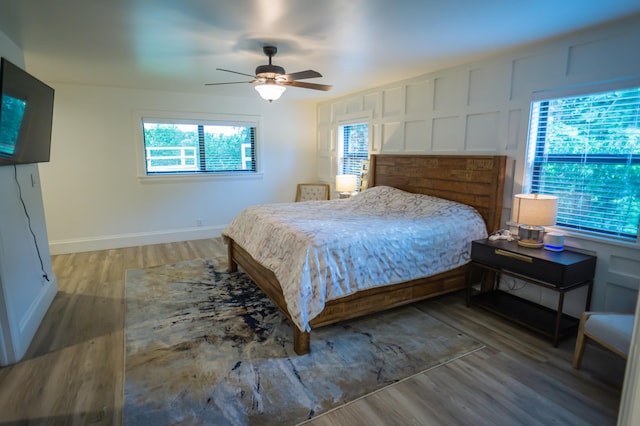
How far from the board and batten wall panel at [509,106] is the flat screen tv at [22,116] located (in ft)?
12.6

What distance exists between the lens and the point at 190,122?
552cm

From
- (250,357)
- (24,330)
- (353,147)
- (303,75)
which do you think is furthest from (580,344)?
(353,147)

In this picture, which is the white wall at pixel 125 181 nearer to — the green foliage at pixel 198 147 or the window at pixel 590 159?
the green foliage at pixel 198 147

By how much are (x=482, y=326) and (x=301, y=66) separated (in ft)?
10.6

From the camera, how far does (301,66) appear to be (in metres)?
3.85

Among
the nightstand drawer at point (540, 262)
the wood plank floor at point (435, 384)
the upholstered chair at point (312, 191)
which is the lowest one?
the wood plank floor at point (435, 384)

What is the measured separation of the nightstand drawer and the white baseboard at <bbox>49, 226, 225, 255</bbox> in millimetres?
4425

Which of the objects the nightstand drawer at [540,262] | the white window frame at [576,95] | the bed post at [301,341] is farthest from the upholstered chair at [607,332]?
the bed post at [301,341]

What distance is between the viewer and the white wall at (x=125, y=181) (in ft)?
15.6

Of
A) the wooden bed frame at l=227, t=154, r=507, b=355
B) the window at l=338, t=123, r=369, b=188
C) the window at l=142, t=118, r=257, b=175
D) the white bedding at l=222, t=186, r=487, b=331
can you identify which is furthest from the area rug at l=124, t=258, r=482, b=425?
the window at l=338, t=123, r=369, b=188

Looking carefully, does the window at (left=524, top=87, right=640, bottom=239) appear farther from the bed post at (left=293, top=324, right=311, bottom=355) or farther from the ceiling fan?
the bed post at (left=293, top=324, right=311, bottom=355)

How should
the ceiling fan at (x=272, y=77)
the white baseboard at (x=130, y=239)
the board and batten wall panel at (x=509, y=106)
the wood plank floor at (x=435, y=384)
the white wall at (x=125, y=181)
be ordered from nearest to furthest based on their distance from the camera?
the wood plank floor at (x=435, y=384), the board and batten wall panel at (x=509, y=106), the ceiling fan at (x=272, y=77), the white wall at (x=125, y=181), the white baseboard at (x=130, y=239)

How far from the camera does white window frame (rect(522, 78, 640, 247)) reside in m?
2.55

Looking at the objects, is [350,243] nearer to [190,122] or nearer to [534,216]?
[534,216]
